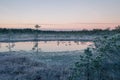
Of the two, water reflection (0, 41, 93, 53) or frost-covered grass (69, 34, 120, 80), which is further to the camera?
water reflection (0, 41, 93, 53)

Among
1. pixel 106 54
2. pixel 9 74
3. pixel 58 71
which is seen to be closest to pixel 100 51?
pixel 106 54

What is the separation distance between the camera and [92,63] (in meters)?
9.12

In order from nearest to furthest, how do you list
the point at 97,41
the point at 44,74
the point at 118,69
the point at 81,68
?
the point at 118,69 → the point at 81,68 → the point at 97,41 → the point at 44,74

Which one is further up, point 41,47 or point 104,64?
point 41,47

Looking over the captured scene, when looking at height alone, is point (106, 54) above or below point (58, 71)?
above

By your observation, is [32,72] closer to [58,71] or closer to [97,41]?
→ [58,71]

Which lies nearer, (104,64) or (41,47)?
(104,64)

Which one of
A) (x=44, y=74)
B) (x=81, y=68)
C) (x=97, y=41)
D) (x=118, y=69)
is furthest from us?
(x=44, y=74)

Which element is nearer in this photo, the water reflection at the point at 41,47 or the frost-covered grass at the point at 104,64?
the frost-covered grass at the point at 104,64

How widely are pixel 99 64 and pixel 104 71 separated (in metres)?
0.34

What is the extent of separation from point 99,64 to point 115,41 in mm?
1022

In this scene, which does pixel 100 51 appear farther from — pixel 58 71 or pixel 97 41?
pixel 58 71

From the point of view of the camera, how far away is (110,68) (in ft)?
29.2

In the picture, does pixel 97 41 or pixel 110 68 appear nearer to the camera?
pixel 110 68
